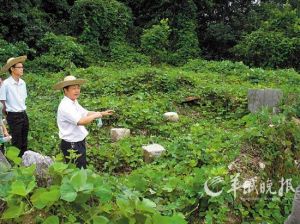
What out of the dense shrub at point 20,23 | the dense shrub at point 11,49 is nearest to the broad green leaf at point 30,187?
the dense shrub at point 11,49

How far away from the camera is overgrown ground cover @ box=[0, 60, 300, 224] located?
2262 millimetres

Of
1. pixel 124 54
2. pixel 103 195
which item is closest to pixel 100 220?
pixel 103 195

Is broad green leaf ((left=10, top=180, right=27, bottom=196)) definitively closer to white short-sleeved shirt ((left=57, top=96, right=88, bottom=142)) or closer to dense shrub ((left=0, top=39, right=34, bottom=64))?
white short-sleeved shirt ((left=57, top=96, right=88, bottom=142))

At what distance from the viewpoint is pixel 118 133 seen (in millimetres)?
7035

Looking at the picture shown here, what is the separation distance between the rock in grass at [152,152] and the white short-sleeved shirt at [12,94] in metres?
1.79

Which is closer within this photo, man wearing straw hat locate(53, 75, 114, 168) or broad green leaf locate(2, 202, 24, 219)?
broad green leaf locate(2, 202, 24, 219)

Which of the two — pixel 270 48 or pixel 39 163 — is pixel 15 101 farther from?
pixel 270 48

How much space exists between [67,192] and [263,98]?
246 inches

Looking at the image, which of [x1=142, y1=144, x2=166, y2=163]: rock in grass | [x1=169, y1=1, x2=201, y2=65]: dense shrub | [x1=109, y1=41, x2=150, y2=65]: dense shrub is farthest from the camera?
[x1=169, y1=1, x2=201, y2=65]: dense shrub

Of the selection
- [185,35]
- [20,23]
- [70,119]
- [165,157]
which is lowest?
[185,35]

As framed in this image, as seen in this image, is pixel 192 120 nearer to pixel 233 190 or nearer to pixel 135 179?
pixel 233 190

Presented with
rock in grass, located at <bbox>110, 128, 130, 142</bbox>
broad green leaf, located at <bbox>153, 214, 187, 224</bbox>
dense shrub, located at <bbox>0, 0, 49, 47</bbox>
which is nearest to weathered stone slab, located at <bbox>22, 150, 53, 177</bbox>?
→ broad green leaf, located at <bbox>153, 214, 187, 224</bbox>

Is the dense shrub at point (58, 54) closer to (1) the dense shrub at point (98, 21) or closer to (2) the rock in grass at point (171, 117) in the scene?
(1) the dense shrub at point (98, 21)

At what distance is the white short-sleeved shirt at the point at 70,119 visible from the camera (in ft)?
13.4
